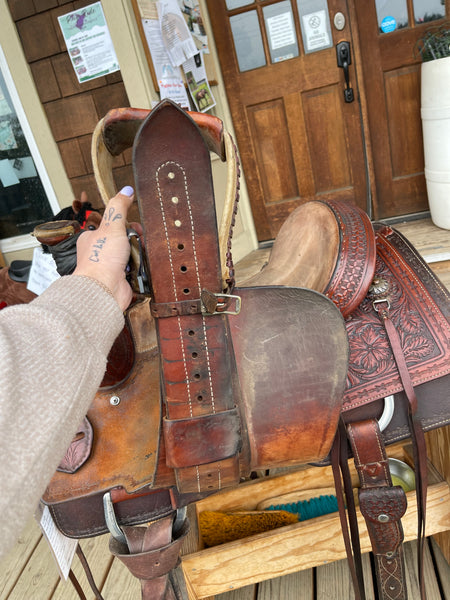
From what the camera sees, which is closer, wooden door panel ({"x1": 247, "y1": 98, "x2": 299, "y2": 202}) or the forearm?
the forearm

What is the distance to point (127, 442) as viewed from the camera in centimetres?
71

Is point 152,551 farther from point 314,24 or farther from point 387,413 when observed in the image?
point 314,24

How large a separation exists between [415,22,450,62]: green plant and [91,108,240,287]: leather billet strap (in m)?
2.36

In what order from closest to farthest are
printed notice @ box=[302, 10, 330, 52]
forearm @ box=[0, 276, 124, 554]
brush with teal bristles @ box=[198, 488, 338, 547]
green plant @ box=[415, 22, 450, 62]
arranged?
forearm @ box=[0, 276, 124, 554] → brush with teal bristles @ box=[198, 488, 338, 547] → green plant @ box=[415, 22, 450, 62] → printed notice @ box=[302, 10, 330, 52]

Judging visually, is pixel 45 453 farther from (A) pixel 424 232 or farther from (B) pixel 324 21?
(B) pixel 324 21

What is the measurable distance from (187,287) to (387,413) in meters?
0.54

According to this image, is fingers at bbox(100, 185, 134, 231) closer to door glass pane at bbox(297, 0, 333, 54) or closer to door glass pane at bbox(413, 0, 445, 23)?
door glass pane at bbox(297, 0, 333, 54)

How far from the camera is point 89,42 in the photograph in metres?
2.47

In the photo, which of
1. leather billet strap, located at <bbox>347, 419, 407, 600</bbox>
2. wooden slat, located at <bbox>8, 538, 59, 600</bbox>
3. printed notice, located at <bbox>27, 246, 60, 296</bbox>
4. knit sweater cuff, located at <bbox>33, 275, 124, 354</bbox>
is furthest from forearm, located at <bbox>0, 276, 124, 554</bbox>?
wooden slat, located at <bbox>8, 538, 59, 600</bbox>

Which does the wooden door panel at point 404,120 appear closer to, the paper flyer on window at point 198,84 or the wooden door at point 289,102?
the wooden door at point 289,102

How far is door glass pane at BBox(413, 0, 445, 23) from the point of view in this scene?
249 cm

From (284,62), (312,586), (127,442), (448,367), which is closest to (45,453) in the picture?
(127,442)

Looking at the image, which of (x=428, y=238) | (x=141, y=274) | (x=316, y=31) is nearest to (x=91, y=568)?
(x=141, y=274)

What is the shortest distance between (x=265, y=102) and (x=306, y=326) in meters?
2.71
